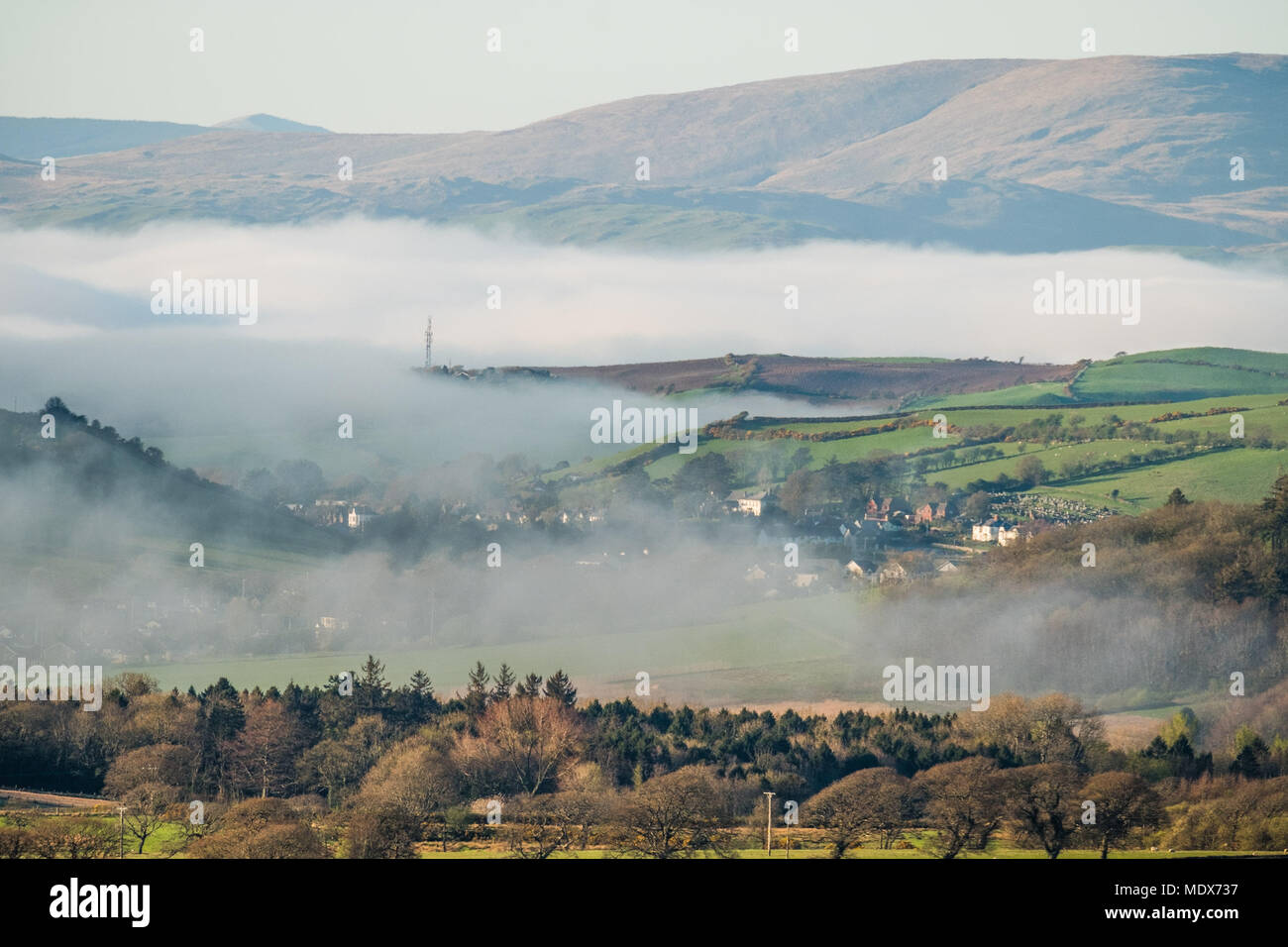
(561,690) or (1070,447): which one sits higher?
(1070,447)

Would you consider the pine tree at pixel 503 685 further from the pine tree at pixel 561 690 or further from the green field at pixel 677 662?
the green field at pixel 677 662

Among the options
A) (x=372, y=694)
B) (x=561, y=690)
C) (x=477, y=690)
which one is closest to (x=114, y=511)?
(x=477, y=690)

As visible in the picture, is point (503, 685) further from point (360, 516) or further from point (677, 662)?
point (360, 516)

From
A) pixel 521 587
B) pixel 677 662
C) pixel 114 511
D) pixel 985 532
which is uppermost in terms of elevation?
pixel 114 511

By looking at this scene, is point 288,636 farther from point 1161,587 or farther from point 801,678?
point 1161,587

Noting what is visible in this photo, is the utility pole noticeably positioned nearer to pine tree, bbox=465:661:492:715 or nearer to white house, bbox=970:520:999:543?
pine tree, bbox=465:661:492:715

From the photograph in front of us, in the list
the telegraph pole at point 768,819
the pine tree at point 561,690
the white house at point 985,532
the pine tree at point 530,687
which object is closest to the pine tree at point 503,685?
the pine tree at point 530,687

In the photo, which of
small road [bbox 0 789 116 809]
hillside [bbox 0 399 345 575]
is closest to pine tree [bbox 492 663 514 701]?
small road [bbox 0 789 116 809]
